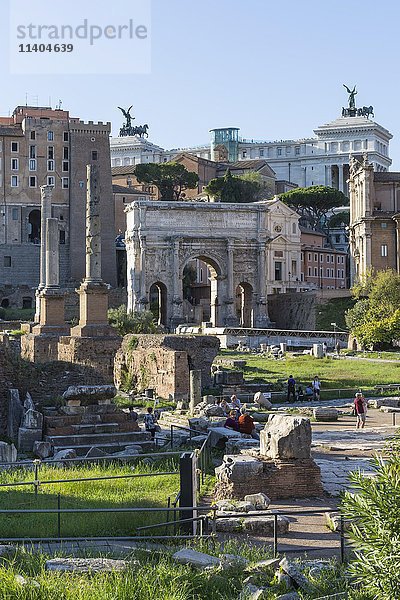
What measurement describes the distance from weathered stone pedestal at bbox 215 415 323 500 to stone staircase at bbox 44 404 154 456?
4338 millimetres

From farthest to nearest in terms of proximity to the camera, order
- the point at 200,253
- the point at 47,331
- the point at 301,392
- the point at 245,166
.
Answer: the point at 245,166 → the point at 200,253 → the point at 47,331 → the point at 301,392

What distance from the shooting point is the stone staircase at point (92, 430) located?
58.7 feet

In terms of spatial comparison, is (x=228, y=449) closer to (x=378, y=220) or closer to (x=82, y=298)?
(x=82, y=298)

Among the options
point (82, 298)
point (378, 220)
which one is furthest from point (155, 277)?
point (82, 298)

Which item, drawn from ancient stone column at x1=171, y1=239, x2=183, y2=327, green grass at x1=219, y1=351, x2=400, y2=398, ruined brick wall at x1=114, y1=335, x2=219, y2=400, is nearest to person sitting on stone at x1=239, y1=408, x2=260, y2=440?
ruined brick wall at x1=114, y1=335, x2=219, y2=400

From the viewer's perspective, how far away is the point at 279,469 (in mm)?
13703

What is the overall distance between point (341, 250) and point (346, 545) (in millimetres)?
85267

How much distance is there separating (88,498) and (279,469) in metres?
2.72

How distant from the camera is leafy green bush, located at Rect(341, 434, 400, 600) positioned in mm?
7246

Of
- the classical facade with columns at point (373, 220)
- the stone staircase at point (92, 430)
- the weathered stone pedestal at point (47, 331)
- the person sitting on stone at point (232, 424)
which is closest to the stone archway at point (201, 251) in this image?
the classical facade with columns at point (373, 220)

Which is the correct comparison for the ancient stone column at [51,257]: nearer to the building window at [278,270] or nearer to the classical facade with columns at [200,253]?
the classical facade with columns at [200,253]

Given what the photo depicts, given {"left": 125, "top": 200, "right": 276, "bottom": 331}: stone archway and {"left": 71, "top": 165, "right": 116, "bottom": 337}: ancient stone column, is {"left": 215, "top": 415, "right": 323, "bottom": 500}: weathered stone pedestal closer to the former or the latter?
{"left": 71, "top": 165, "right": 116, "bottom": 337}: ancient stone column

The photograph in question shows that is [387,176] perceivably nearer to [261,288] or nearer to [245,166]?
[261,288]

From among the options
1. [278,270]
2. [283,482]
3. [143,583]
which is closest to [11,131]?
[278,270]
